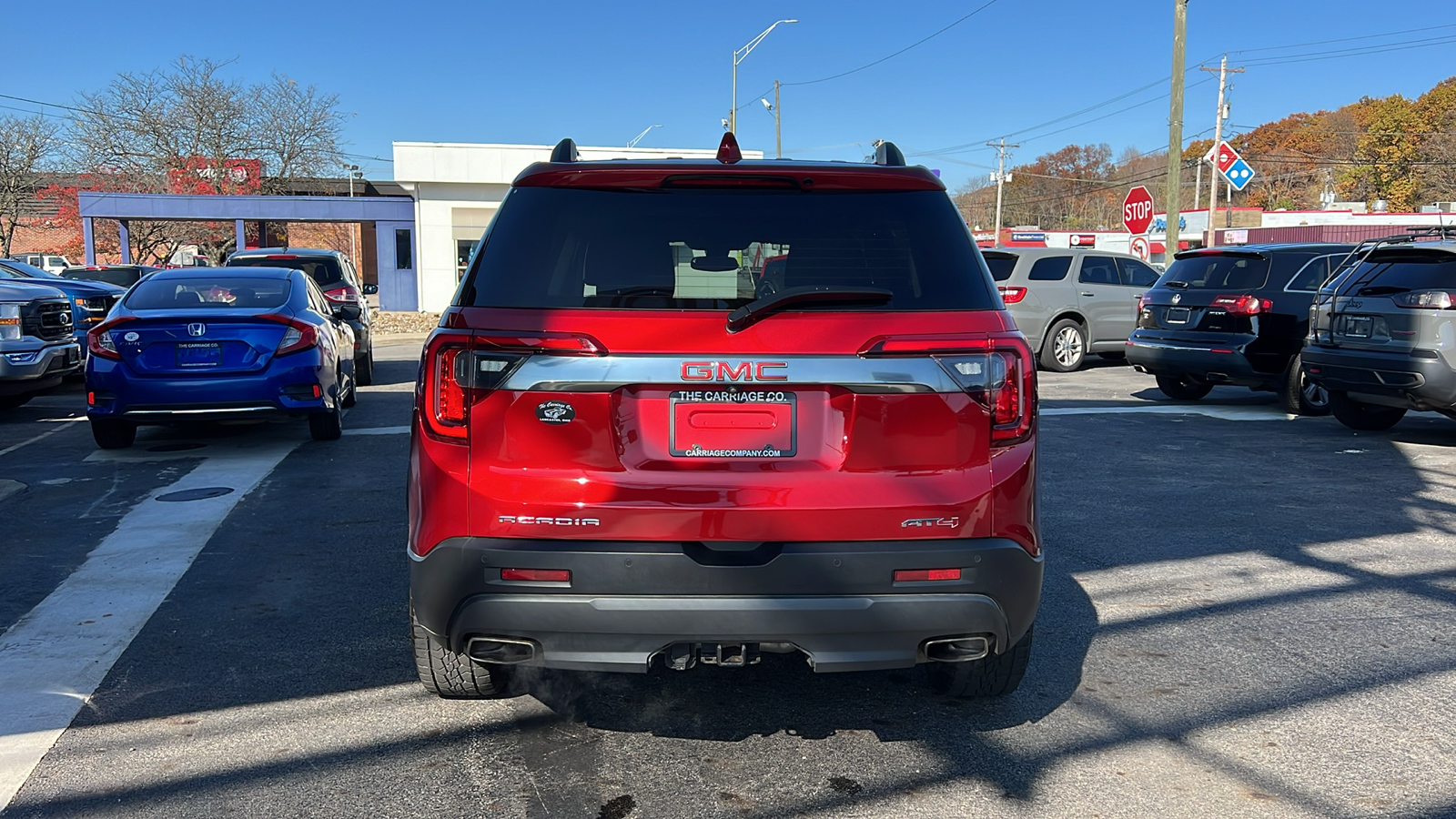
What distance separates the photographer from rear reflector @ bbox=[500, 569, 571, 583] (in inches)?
122

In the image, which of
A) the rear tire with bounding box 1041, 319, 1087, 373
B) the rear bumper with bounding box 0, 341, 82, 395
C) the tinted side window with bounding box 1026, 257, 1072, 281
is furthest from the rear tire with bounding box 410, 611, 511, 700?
the tinted side window with bounding box 1026, 257, 1072, 281

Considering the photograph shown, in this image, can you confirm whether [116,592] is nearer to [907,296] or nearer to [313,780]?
[313,780]

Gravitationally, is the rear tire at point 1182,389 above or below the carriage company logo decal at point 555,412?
below

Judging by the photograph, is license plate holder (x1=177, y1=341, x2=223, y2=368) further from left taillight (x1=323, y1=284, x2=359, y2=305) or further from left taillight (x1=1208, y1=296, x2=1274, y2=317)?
left taillight (x1=1208, y1=296, x2=1274, y2=317)

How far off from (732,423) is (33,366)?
1018 cm

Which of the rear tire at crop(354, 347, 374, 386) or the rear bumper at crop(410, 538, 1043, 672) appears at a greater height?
the rear bumper at crop(410, 538, 1043, 672)

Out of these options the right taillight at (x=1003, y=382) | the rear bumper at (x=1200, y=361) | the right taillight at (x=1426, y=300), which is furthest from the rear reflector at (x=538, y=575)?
the rear bumper at (x=1200, y=361)

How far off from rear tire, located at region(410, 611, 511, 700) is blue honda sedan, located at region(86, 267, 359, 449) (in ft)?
18.1

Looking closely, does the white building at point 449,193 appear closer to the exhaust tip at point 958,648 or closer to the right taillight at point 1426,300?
the right taillight at point 1426,300

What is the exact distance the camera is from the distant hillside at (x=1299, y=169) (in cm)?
10075

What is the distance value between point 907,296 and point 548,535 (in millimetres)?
1228

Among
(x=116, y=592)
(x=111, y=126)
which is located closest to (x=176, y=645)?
(x=116, y=592)

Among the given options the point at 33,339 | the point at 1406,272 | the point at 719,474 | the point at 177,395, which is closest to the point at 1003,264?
the point at 1406,272

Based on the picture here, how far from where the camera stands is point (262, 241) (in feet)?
118
